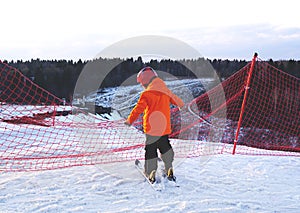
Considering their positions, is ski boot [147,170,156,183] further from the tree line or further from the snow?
the tree line

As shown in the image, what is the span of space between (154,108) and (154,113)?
7cm

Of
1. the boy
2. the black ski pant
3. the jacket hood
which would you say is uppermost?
the jacket hood

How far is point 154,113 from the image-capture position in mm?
3992

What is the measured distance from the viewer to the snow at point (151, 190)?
347 cm

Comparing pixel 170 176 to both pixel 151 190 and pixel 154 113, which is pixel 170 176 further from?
pixel 154 113

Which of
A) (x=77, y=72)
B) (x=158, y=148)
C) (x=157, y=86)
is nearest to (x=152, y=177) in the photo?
(x=158, y=148)

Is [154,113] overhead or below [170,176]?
overhead

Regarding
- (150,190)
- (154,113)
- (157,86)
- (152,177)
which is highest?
(157,86)

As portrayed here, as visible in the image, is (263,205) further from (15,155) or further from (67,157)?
(15,155)

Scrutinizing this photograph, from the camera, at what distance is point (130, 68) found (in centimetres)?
3688

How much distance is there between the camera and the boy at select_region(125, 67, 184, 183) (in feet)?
13.0

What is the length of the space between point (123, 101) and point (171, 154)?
30.1m

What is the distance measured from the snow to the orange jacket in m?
0.78

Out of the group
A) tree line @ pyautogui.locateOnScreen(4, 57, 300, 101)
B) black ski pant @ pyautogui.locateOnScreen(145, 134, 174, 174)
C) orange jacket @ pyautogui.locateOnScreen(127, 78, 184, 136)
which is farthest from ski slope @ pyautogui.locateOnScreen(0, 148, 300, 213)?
tree line @ pyautogui.locateOnScreen(4, 57, 300, 101)
